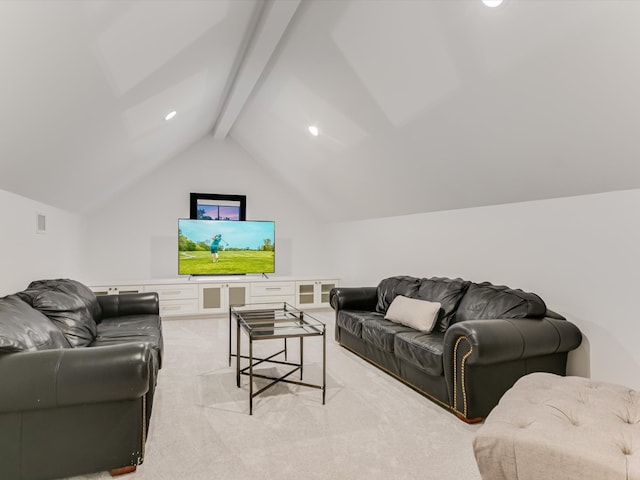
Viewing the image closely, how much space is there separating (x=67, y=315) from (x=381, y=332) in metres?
2.51

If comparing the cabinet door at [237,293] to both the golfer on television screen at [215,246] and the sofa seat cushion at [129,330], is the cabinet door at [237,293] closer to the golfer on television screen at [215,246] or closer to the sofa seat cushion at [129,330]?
the golfer on television screen at [215,246]

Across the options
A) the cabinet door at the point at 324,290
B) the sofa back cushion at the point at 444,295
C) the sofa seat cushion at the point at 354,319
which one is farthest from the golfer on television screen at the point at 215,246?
the sofa back cushion at the point at 444,295

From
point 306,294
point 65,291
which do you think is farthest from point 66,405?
point 306,294

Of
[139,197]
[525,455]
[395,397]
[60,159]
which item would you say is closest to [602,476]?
[525,455]

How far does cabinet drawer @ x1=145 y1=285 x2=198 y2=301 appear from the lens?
583 centimetres

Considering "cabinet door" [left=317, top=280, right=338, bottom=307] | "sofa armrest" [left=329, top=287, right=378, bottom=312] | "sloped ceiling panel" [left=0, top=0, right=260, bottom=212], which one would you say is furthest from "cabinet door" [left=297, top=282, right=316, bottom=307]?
"sloped ceiling panel" [left=0, top=0, right=260, bottom=212]

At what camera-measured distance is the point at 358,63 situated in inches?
124

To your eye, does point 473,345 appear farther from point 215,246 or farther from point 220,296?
point 215,246

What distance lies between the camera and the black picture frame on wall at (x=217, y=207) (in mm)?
6617

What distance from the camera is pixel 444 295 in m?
3.72

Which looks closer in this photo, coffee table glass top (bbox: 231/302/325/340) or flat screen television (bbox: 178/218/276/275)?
coffee table glass top (bbox: 231/302/325/340)

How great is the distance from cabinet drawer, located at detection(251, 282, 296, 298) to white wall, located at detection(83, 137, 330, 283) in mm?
758

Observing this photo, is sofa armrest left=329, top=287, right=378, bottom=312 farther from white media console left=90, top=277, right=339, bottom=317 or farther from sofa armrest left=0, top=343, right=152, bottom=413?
sofa armrest left=0, top=343, right=152, bottom=413

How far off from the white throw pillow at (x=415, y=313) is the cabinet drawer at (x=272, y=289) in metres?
2.72
